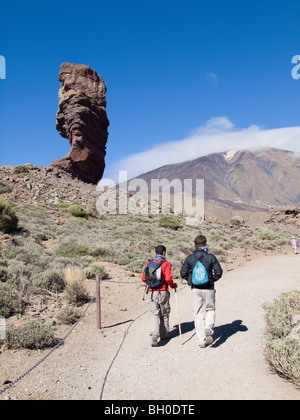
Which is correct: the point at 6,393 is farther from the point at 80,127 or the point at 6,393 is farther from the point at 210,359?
the point at 80,127

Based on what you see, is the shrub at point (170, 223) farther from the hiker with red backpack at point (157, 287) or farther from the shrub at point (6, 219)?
the hiker with red backpack at point (157, 287)

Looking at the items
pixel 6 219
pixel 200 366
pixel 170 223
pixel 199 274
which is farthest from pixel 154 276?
pixel 170 223

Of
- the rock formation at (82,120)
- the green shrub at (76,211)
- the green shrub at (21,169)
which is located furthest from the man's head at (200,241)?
the rock formation at (82,120)

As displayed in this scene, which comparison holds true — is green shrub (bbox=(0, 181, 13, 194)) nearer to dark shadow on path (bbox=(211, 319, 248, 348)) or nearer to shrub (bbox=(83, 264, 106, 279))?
shrub (bbox=(83, 264, 106, 279))

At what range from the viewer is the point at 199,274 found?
202 inches

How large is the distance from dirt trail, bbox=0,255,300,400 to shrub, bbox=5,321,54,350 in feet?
0.60

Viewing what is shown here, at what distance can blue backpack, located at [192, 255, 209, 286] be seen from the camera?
5098 mm

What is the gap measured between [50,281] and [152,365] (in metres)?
5.07

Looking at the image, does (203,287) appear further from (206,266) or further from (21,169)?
(21,169)

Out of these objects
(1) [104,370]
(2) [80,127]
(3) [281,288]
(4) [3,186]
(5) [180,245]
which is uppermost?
(2) [80,127]

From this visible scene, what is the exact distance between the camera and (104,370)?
4742mm

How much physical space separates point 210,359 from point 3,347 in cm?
339
